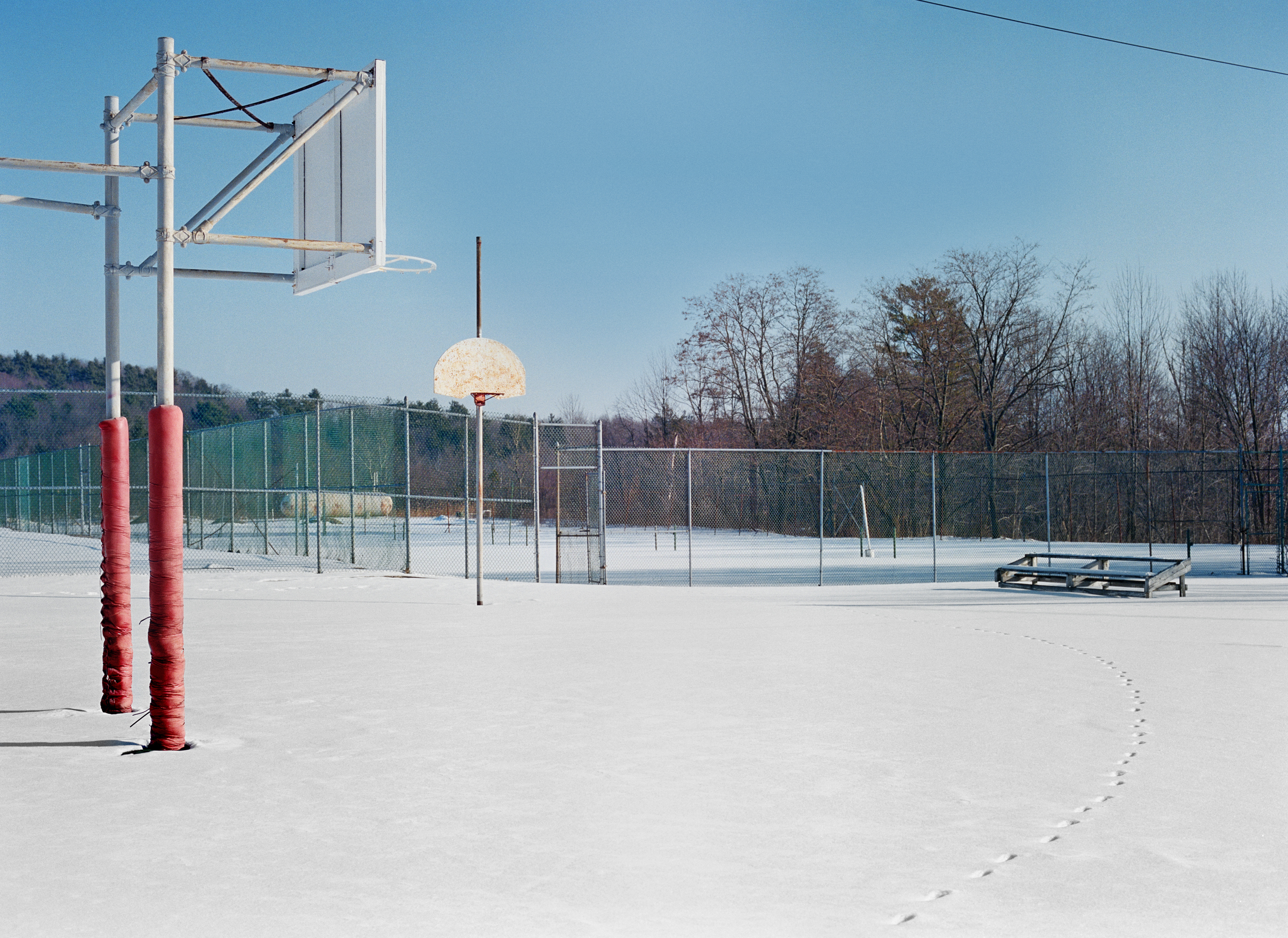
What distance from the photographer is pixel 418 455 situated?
29.5 metres

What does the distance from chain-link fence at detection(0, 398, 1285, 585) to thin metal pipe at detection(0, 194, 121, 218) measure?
10569 millimetres

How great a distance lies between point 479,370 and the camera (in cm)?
1591

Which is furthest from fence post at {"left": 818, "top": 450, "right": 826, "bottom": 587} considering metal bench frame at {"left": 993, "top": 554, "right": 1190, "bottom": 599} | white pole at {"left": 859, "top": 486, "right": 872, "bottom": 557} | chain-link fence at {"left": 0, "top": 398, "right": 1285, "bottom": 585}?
white pole at {"left": 859, "top": 486, "right": 872, "bottom": 557}

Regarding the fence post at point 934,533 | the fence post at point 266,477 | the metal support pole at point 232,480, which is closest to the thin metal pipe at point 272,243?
the fence post at point 934,533

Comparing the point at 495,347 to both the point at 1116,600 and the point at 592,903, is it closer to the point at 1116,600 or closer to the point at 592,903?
the point at 1116,600

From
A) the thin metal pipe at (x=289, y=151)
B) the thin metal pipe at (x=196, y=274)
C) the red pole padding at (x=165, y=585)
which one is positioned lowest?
the red pole padding at (x=165, y=585)

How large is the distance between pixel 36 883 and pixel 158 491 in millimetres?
2679

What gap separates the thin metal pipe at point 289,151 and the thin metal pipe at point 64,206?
25.4 inches

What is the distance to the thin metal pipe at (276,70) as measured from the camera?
717 centimetres

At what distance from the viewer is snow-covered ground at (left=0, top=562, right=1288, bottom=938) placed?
3.88 meters

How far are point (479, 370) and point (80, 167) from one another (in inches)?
340

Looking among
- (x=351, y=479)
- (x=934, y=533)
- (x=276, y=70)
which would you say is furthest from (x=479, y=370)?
(x=934, y=533)

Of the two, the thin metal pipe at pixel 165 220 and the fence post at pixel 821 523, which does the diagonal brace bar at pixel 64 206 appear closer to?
the thin metal pipe at pixel 165 220

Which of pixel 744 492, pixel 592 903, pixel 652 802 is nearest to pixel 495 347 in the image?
pixel 652 802
